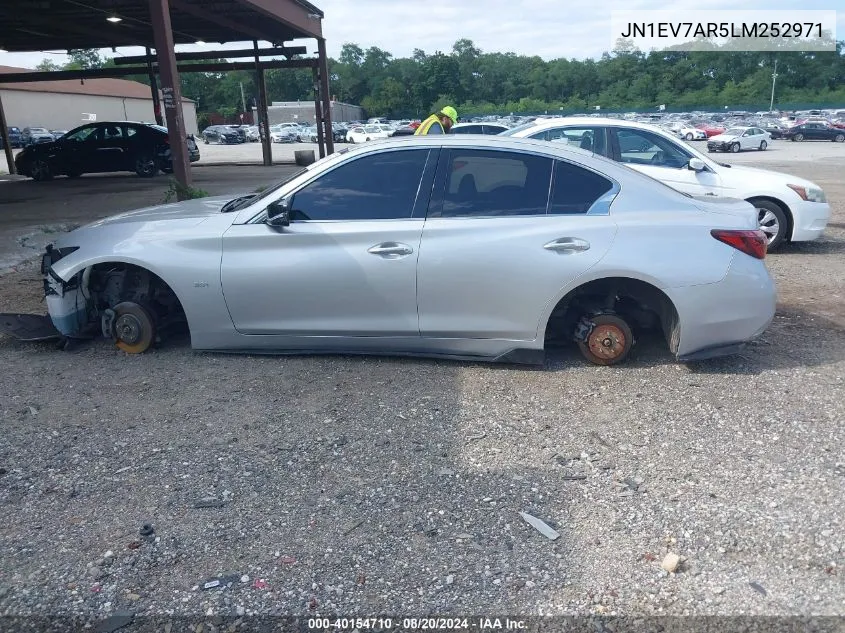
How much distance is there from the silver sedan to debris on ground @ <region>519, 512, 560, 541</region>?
168 centimetres

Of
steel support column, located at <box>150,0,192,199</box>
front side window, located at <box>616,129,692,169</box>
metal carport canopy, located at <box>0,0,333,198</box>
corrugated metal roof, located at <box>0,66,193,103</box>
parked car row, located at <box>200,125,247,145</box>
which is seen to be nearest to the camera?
front side window, located at <box>616,129,692,169</box>

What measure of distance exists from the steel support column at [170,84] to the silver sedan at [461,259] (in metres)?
6.99

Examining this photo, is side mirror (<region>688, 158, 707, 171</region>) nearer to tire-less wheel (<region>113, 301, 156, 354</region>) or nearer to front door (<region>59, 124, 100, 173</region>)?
tire-less wheel (<region>113, 301, 156, 354</region>)

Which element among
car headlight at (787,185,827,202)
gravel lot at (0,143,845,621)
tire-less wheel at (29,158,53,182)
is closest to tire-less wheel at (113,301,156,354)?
gravel lot at (0,143,845,621)

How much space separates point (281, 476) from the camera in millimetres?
3494

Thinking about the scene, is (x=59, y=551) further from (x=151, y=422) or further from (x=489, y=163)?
(x=489, y=163)

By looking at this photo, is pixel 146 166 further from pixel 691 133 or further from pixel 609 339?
pixel 691 133

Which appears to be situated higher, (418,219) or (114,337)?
(418,219)

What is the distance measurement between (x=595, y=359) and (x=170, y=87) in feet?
31.1

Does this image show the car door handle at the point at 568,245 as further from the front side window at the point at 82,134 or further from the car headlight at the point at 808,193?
the front side window at the point at 82,134

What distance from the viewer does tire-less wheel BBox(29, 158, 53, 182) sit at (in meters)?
20.0

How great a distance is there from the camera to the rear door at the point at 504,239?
4.50 meters

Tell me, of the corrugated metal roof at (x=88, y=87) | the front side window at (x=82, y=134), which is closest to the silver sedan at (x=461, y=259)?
the front side window at (x=82, y=134)

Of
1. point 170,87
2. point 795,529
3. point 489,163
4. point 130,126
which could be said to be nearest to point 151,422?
point 489,163
